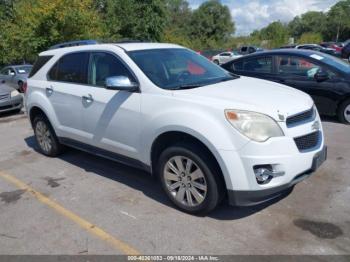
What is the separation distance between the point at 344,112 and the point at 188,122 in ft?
16.2

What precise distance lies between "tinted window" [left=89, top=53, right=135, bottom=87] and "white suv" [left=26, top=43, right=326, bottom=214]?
0.01m

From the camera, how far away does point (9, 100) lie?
416 inches

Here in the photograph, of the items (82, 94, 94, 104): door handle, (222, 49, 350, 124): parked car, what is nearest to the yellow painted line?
(82, 94, 94, 104): door handle

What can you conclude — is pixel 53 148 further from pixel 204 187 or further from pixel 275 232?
pixel 275 232

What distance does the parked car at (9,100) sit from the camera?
10477 millimetres

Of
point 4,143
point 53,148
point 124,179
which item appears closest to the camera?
point 124,179

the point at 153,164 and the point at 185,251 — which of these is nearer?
the point at 185,251

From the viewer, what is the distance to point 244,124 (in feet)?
11.4

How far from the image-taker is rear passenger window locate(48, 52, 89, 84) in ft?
16.9

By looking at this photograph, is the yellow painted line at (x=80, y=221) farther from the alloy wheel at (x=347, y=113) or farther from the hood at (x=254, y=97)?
the alloy wheel at (x=347, y=113)

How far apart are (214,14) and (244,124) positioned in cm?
7451

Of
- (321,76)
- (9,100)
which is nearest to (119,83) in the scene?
(321,76)

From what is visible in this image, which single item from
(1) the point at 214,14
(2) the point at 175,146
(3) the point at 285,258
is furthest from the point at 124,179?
(1) the point at 214,14

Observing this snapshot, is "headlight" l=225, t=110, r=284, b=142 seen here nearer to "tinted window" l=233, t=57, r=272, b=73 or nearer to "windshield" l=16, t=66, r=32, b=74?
"tinted window" l=233, t=57, r=272, b=73
